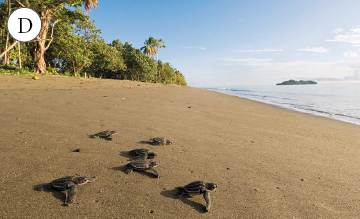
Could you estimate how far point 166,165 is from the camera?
230 cm

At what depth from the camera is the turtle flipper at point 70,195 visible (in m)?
1.53

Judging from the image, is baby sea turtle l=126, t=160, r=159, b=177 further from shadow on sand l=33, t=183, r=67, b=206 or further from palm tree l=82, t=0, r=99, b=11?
palm tree l=82, t=0, r=99, b=11

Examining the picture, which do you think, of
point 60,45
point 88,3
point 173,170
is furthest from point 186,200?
point 88,3

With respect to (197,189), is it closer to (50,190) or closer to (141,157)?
(141,157)

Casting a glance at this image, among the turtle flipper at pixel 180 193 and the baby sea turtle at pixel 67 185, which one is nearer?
the baby sea turtle at pixel 67 185

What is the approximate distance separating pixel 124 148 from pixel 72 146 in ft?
2.53

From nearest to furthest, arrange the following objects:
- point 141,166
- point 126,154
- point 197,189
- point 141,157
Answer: point 197,189
point 141,166
point 141,157
point 126,154

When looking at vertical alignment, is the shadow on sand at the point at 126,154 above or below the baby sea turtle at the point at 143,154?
below

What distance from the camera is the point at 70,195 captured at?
62.2 inches

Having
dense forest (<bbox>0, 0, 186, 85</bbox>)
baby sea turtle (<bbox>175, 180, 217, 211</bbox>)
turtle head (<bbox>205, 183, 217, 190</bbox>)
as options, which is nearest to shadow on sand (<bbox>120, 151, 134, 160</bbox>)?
Answer: baby sea turtle (<bbox>175, 180, 217, 211</bbox>)

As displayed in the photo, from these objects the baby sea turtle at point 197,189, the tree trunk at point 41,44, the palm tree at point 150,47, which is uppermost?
the palm tree at point 150,47

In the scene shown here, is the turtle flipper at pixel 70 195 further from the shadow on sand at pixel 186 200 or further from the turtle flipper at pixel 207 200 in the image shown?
the turtle flipper at pixel 207 200

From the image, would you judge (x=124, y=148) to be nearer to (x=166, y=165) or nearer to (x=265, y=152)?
(x=166, y=165)

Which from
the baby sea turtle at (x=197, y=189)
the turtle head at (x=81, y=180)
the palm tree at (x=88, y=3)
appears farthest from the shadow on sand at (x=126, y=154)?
the palm tree at (x=88, y=3)
